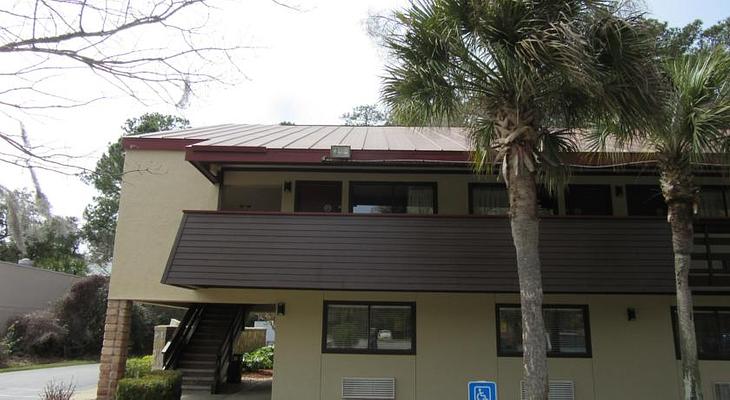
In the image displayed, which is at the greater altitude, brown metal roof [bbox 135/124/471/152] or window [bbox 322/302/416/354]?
brown metal roof [bbox 135/124/471/152]

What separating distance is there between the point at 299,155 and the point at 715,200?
9.77 m

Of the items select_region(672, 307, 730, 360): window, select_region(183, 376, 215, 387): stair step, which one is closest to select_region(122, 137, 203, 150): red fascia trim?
select_region(183, 376, 215, 387): stair step

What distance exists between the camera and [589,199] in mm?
13195

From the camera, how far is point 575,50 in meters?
7.50

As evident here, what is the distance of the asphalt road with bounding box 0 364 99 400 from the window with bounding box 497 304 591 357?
37.1 feet

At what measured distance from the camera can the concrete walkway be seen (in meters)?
13.6

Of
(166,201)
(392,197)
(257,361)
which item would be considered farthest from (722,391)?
(257,361)

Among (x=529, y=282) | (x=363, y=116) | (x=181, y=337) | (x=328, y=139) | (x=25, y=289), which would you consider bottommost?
(x=181, y=337)

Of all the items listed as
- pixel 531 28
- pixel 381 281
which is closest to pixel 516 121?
pixel 531 28

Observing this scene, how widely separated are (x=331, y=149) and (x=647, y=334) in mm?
7843

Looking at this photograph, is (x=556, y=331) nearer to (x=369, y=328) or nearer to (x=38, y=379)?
(x=369, y=328)

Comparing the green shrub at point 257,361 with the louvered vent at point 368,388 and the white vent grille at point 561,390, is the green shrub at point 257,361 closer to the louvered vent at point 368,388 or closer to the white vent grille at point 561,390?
the louvered vent at point 368,388

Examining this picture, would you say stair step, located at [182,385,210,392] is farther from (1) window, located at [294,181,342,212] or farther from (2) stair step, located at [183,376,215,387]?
(1) window, located at [294,181,342,212]

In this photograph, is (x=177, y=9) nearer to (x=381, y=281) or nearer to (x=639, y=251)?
(x=381, y=281)
